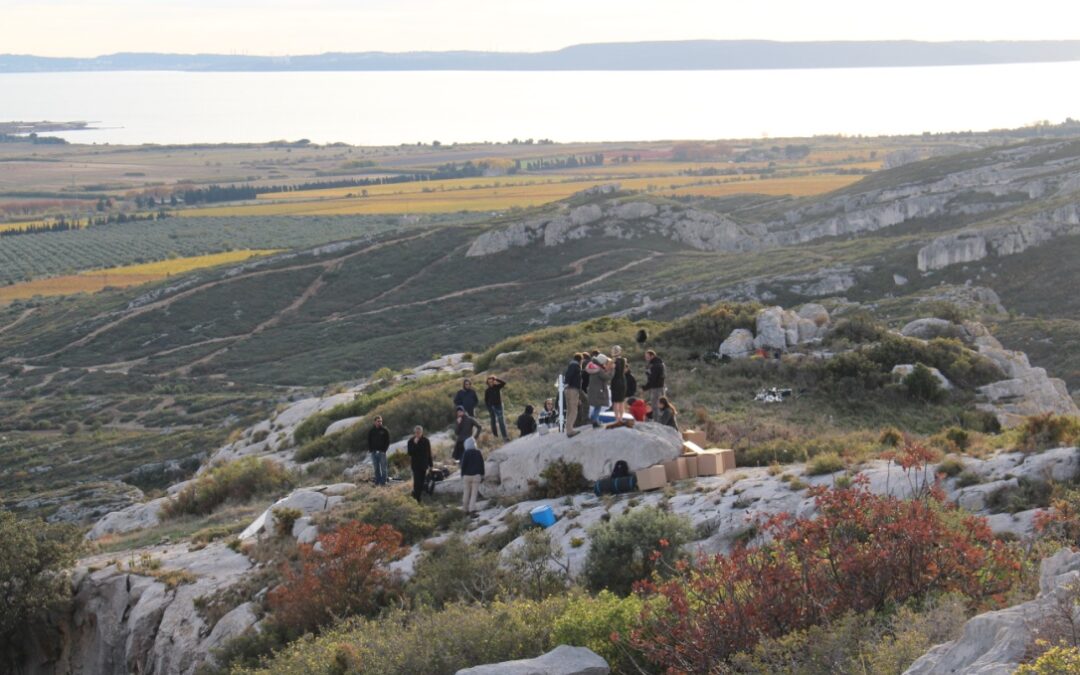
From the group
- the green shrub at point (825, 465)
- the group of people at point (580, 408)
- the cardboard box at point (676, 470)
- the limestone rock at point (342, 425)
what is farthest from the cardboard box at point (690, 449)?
the limestone rock at point (342, 425)

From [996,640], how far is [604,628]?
445 centimetres

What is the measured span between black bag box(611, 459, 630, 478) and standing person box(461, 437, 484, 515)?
2390 millimetres

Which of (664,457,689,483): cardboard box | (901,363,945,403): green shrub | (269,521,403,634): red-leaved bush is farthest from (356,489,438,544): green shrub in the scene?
(901,363,945,403): green shrub

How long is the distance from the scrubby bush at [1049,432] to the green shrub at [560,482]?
6884 millimetres

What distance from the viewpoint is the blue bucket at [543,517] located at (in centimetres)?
1828

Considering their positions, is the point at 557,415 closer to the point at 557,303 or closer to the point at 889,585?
the point at 889,585

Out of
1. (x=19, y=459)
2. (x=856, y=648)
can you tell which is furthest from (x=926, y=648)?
(x=19, y=459)

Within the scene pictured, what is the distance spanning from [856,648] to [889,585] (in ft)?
4.20

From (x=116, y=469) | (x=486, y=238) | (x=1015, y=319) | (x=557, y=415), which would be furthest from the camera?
(x=486, y=238)

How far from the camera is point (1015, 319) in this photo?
150ft

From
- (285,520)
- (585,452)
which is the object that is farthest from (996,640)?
(285,520)

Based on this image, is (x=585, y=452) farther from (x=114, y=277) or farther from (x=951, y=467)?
(x=114, y=277)

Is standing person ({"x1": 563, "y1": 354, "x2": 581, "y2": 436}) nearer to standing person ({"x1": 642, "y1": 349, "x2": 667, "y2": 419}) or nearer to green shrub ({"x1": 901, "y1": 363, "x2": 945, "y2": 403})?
standing person ({"x1": 642, "y1": 349, "x2": 667, "y2": 419})

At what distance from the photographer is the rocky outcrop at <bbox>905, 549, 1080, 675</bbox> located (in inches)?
329
